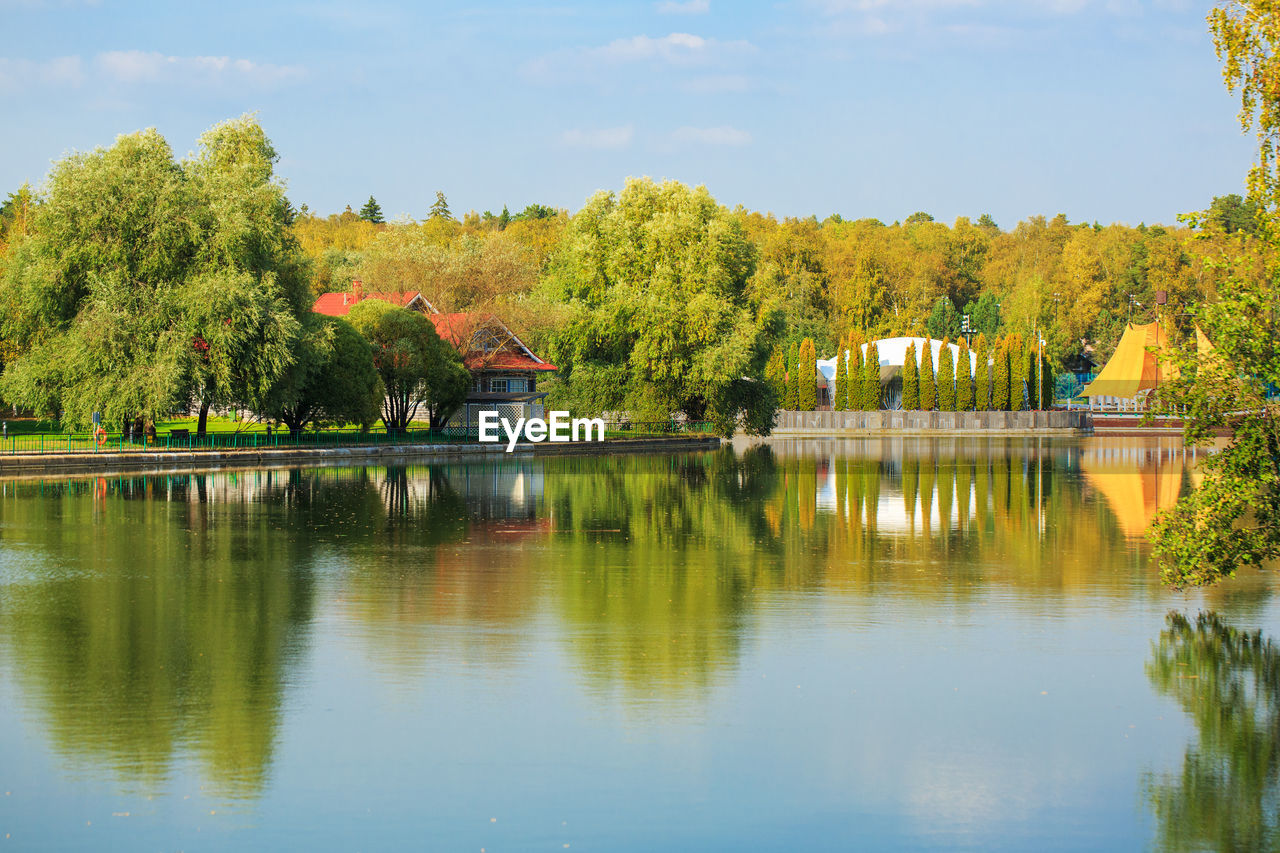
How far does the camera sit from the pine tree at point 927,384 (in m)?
98.7

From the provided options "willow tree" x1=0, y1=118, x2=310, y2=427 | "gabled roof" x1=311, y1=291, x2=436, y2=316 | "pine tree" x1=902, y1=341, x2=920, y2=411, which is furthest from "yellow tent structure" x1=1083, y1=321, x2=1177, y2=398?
"willow tree" x1=0, y1=118, x2=310, y2=427

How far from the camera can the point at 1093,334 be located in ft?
438

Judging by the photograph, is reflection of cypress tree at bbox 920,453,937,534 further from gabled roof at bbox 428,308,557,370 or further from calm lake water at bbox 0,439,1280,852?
gabled roof at bbox 428,308,557,370

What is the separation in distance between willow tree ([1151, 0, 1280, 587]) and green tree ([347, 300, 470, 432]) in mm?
46265

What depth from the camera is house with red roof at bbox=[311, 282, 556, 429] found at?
2785 inches

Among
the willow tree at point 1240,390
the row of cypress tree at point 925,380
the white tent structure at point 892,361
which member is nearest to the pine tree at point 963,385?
the row of cypress tree at point 925,380

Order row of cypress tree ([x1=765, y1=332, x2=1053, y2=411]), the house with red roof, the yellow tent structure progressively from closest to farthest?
the house with red roof < row of cypress tree ([x1=765, y1=332, x2=1053, y2=411]) < the yellow tent structure

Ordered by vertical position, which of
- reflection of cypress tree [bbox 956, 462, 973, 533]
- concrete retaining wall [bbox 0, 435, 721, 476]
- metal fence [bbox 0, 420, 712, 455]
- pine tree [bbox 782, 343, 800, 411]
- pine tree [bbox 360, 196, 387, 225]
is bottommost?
reflection of cypress tree [bbox 956, 462, 973, 533]

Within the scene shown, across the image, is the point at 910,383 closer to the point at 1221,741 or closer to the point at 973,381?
the point at 973,381

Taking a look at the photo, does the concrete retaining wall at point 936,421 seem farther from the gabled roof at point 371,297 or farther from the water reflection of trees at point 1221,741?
the water reflection of trees at point 1221,741

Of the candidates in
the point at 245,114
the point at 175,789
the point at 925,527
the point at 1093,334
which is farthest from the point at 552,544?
the point at 1093,334

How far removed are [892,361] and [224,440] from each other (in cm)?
6661

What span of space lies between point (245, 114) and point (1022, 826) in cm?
6080

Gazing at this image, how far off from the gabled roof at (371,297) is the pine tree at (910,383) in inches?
1616
